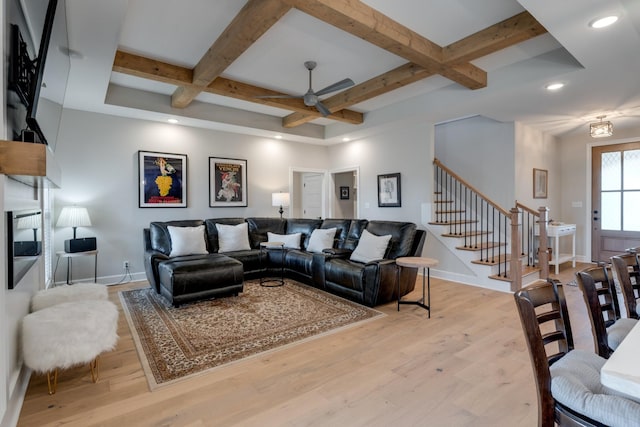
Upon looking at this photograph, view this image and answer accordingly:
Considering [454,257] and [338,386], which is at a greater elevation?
[454,257]

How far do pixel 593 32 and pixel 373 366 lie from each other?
3.15 metres

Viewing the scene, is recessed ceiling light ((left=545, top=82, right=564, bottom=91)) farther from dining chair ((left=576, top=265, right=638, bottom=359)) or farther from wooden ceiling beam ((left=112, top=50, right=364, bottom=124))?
wooden ceiling beam ((left=112, top=50, right=364, bottom=124))

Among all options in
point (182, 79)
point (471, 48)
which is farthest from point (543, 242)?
point (182, 79)

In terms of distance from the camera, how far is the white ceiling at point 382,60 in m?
2.59

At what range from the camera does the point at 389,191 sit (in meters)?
5.98

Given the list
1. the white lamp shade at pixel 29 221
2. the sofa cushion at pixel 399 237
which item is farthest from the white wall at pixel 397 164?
the white lamp shade at pixel 29 221

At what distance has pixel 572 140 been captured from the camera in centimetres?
641

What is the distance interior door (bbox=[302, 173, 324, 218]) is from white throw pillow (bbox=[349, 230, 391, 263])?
3.32 m

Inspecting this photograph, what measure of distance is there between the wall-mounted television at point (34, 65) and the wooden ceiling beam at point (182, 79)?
132cm

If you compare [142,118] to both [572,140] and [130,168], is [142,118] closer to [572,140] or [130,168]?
[130,168]

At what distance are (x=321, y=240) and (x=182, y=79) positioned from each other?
2.82 m

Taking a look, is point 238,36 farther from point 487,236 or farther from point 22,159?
point 487,236

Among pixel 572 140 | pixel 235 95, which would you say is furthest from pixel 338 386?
pixel 572 140

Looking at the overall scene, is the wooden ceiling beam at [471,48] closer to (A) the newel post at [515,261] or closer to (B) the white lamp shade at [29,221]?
(A) the newel post at [515,261]
